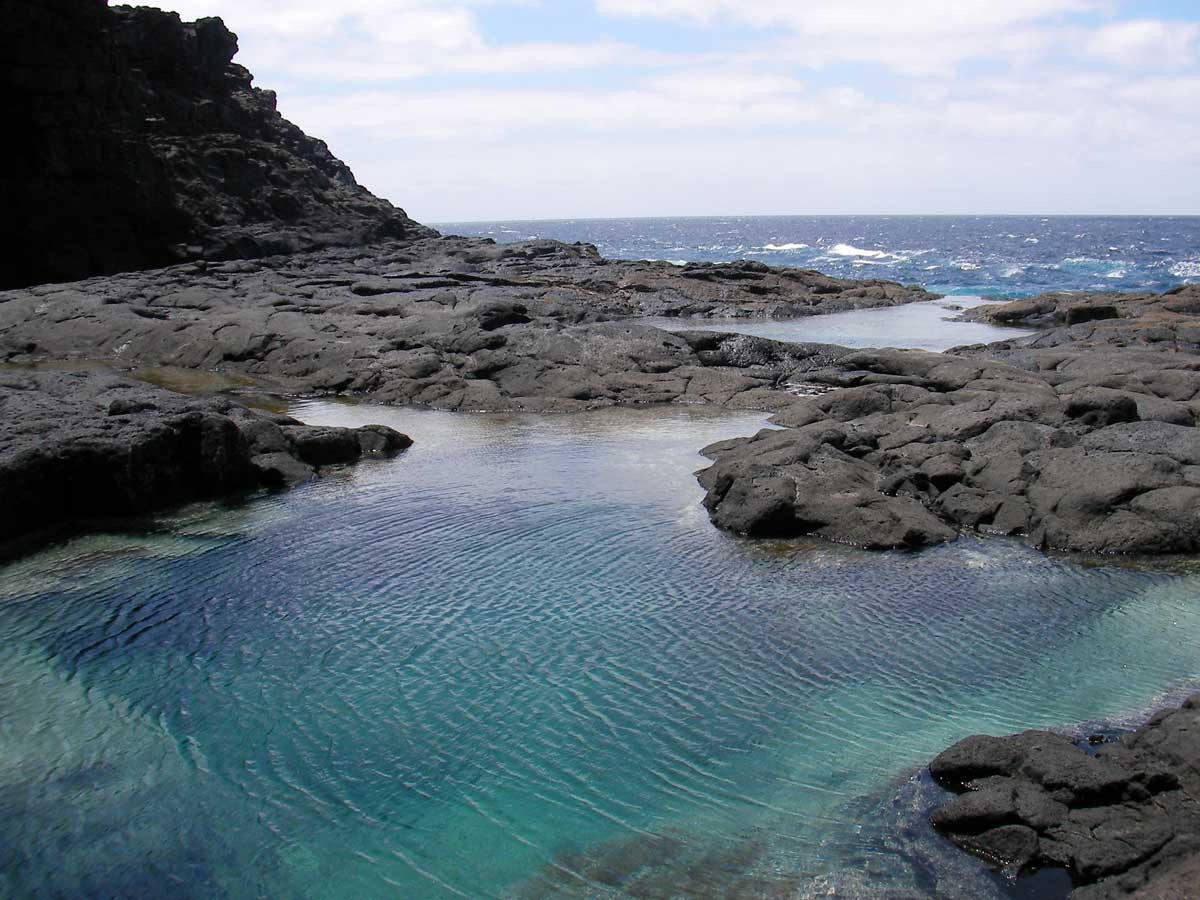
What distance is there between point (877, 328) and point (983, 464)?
24548 mm

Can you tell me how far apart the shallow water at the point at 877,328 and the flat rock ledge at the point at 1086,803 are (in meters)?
26.5

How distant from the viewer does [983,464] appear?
1580 centimetres

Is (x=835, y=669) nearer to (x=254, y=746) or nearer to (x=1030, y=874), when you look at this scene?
(x=1030, y=874)

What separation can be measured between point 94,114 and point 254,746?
4441 centimetres

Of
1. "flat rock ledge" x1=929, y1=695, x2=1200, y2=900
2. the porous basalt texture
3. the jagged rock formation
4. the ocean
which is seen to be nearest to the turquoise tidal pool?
the ocean

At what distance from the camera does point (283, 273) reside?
42125 mm

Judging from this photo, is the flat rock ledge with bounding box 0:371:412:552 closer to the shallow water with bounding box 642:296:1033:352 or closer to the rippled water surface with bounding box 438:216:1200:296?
the shallow water with bounding box 642:296:1033:352

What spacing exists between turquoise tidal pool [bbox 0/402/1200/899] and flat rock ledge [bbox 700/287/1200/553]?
2.09 feet

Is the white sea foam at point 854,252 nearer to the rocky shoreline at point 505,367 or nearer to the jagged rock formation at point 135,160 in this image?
the rocky shoreline at point 505,367

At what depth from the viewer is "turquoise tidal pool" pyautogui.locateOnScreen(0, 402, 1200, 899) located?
7.09 metres

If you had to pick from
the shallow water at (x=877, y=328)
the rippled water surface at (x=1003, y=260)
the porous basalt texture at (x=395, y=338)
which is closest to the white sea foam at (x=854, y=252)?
the rippled water surface at (x=1003, y=260)

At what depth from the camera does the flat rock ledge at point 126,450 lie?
14.0 meters

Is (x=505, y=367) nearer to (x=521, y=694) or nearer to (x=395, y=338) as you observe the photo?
(x=395, y=338)

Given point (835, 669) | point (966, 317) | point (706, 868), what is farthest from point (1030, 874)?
point (966, 317)
